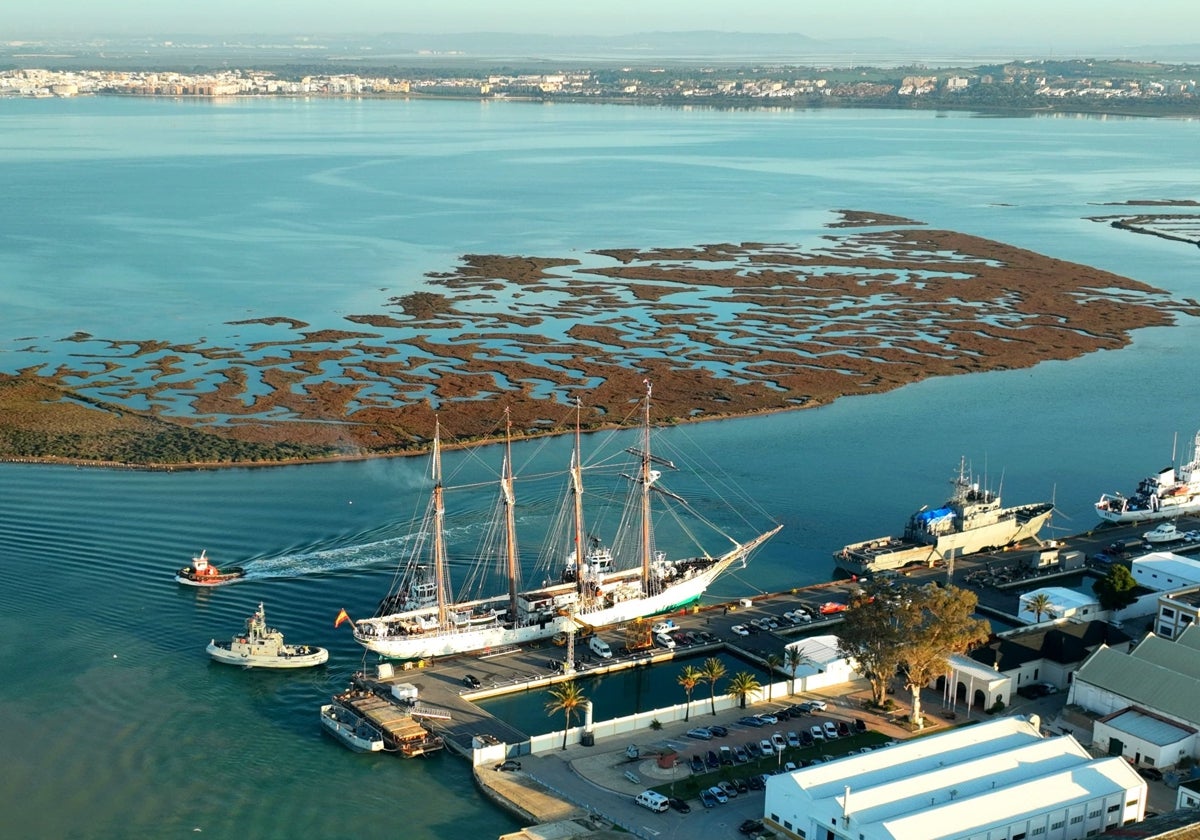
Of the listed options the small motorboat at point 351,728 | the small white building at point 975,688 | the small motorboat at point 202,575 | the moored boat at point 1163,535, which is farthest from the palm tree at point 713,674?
the moored boat at point 1163,535

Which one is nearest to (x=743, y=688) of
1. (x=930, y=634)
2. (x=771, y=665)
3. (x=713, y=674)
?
(x=713, y=674)

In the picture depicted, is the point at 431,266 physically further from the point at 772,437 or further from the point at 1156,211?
the point at 1156,211

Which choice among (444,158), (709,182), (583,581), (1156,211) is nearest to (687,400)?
(583,581)

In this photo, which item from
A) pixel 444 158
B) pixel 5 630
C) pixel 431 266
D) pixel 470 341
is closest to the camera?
pixel 5 630

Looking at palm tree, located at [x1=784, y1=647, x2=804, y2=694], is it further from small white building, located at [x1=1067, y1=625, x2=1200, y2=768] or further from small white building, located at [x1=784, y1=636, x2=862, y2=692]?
small white building, located at [x1=1067, y1=625, x2=1200, y2=768]

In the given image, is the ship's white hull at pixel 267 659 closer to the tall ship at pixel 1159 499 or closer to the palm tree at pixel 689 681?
the palm tree at pixel 689 681

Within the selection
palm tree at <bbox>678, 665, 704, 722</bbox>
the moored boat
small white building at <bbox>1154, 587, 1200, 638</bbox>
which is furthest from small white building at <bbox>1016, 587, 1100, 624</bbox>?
palm tree at <bbox>678, 665, 704, 722</bbox>

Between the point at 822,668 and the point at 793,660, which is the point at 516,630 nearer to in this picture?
the point at 793,660
